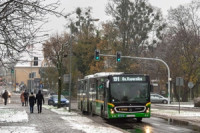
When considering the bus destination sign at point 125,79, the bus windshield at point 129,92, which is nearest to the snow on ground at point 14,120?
the bus windshield at point 129,92

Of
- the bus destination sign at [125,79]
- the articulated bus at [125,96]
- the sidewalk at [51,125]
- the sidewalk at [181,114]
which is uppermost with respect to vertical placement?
the bus destination sign at [125,79]

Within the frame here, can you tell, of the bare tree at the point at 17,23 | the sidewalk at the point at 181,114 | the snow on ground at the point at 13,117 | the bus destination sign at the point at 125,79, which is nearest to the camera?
the bare tree at the point at 17,23

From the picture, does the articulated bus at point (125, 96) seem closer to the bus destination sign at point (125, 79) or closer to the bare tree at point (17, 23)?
the bus destination sign at point (125, 79)

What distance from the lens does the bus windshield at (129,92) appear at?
79.4ft

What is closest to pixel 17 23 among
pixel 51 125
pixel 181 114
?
pixel 51 125

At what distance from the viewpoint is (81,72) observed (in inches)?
2916

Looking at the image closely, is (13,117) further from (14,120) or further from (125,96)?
(125,96)

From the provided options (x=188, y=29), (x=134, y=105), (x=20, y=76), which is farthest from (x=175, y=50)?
(x=20, y=76)

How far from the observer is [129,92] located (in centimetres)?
2439

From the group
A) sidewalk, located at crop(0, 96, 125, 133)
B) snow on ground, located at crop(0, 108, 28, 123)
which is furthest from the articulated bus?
snow on ground, located at crop(0, 108, 28, 123)

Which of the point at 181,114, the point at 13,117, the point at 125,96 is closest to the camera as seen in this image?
the point at 125,96

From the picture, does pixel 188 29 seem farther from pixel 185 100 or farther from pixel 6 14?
pixel 6 14

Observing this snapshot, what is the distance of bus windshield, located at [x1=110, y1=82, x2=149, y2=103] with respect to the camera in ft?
79.4

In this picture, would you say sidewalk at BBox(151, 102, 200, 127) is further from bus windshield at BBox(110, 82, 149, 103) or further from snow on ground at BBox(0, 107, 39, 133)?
snow on ground at BBox(0, 107, 39, 133)
